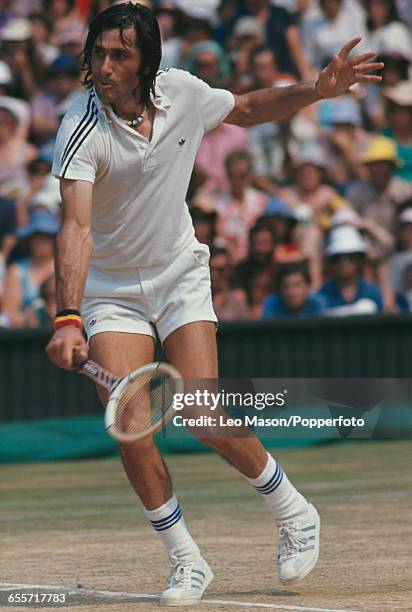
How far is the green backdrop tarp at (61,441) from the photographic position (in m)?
11.7

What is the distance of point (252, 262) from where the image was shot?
12.2 metres

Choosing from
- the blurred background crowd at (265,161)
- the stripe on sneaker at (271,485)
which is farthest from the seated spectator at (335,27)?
the stripe on sneaker at (271,485)

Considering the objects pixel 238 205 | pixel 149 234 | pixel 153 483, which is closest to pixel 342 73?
pixel 149 234

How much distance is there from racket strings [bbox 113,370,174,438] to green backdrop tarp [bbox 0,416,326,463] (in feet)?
20.0

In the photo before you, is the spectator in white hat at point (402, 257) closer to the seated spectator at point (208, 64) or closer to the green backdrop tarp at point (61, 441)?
the green backdrop tarp at point (61, 441)

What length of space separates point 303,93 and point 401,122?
7.90 meters

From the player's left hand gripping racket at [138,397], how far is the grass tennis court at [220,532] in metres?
0.70

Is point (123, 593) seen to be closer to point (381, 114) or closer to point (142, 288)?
point (142, 288)

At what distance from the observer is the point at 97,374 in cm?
512

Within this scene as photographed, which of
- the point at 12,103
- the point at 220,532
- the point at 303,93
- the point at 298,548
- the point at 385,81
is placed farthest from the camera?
the point at 385,81

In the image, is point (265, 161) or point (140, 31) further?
point (265, 161)

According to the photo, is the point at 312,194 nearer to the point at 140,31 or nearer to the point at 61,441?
the point at 61,441

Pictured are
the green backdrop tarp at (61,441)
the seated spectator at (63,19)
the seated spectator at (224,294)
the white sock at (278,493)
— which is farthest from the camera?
the seated spectator at (63,19)

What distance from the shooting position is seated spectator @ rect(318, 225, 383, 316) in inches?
474
